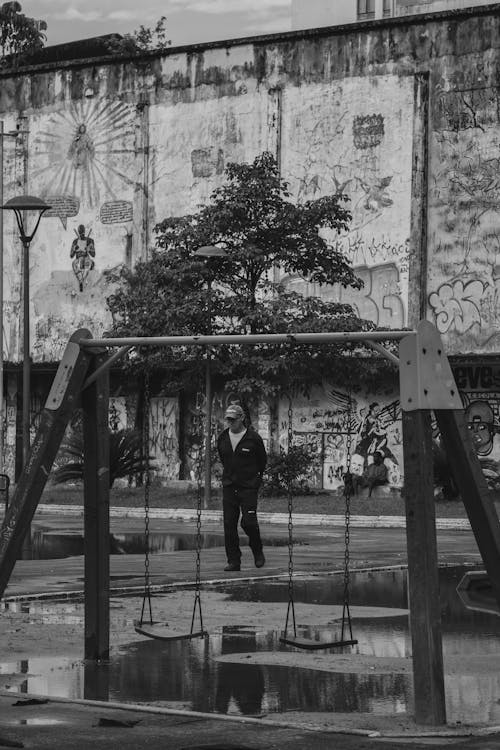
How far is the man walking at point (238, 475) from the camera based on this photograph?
671 inches

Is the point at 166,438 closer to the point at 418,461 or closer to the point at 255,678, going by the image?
the point at 255,678

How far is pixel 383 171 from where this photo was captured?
39.4 m

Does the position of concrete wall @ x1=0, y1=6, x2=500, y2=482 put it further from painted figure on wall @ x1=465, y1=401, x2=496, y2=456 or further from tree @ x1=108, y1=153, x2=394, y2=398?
tree @ x1=108, y1=153, x2=394, y2=398

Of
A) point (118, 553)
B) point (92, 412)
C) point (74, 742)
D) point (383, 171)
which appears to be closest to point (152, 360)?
point (383, 171)

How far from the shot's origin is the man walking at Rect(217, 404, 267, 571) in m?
17.0

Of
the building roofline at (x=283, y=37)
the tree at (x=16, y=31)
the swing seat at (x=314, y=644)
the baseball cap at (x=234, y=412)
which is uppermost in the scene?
the tree at (x=16, y=31)

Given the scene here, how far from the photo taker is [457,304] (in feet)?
127

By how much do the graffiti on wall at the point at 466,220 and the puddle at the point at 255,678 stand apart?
26.3m

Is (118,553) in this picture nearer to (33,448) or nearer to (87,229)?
(33,448)

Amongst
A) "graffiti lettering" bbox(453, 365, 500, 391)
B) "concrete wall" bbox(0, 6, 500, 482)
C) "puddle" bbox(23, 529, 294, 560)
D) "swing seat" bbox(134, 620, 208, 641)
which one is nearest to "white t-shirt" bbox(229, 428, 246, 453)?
"puddle" bbox(23, 529, 294, 560)

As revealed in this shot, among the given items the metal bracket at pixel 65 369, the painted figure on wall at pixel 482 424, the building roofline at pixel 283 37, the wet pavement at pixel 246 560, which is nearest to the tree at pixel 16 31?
the building roofline at pixel 283 37

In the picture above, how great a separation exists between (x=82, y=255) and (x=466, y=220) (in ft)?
38.7

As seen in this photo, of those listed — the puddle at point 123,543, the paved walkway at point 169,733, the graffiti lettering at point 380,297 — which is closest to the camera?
the paved walkway at point 169,733

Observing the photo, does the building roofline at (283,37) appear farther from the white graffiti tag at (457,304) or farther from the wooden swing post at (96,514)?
the wooden swing post at (96,514)
